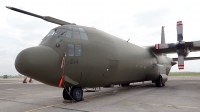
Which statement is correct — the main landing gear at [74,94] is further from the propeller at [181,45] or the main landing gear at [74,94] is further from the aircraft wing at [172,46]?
the aircraft wing at [172,46]

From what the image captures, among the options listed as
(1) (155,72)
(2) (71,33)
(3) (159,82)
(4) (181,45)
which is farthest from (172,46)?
(2) (71,33)

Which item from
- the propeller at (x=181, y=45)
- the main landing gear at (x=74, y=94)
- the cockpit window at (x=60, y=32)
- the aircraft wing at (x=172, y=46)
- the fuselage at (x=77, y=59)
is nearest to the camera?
the fuselage at (x=77, y=59)

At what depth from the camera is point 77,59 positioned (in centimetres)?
962

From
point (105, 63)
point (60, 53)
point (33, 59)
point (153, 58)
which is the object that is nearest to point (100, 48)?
point (105, 63)

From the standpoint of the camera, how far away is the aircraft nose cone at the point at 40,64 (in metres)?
7.94

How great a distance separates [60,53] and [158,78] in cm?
1466

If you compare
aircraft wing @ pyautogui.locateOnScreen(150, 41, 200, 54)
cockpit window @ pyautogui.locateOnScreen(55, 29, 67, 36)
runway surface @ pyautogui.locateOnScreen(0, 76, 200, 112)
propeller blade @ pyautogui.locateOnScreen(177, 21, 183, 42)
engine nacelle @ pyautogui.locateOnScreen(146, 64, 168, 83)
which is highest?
propeller blade @ pyautogui.locateOnScreen(177, 21, 183, 42)

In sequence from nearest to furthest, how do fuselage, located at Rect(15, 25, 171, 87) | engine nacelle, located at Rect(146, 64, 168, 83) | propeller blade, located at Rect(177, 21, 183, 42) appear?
fuselage, located at Rect(15, 25, 171, 87), propeller blade, located at Rect(177, 21, 183, 42), engine nacelle, located at Rect(146, 64, 168, 83)

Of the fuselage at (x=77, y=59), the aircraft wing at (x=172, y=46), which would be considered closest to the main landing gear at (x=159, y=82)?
the aircraft wing at (x=172, y=46)

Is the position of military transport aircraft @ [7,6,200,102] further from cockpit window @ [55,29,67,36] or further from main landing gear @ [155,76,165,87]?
main landing gear @ [155,76,165,87]

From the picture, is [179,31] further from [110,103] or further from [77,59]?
[77,59]

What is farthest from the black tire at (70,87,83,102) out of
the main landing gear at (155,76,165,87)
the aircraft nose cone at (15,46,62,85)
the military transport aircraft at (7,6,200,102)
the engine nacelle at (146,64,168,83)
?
the main landing gear at (155,76,165,87)

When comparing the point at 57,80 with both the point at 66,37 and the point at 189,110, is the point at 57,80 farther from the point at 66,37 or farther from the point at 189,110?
the point at 189,110

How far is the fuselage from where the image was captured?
27.0 ft
